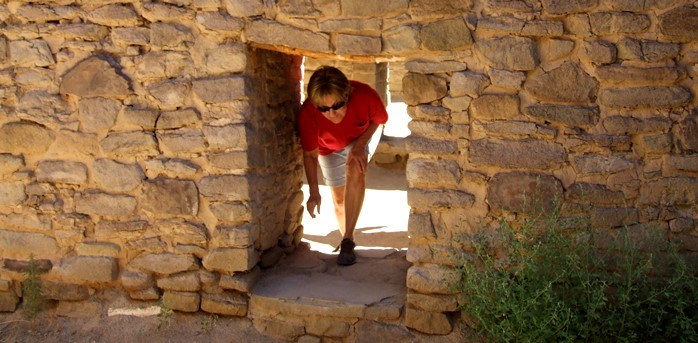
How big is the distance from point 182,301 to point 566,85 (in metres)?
2.44

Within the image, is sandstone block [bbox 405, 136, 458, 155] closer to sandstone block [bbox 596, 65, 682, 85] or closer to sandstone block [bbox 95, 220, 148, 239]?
sandstone block [bbox 596, 65, 682, 85]

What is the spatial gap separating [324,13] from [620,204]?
1.81m

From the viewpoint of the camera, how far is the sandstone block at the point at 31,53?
3701 millimetres

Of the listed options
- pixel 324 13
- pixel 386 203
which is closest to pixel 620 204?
pixel 324 13

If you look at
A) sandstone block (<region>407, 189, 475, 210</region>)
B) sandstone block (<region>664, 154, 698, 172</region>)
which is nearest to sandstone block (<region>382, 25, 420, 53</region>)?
sandstone block (<region>407, 189, 475, 210</region>)

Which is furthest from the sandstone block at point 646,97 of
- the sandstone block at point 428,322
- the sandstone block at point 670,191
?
the sandstone block at point 428,322

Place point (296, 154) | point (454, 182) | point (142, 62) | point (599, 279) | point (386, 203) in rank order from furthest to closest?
point (386, 203) < point (296, 154) < point (142, 62) < point (454, 182) < point (599, 279)

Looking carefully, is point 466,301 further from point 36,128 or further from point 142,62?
point 36,128

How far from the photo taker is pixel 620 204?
3.25 metres

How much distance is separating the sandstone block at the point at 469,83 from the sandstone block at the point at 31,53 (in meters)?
2.30

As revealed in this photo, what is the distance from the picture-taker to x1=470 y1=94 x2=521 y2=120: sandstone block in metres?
3.26

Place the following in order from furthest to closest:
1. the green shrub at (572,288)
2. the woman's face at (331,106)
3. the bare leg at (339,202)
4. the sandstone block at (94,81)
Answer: the bare leg at (339,202), the woman's face at (331,106), the sandstone block at (94,81), the green shrub at (572,288)

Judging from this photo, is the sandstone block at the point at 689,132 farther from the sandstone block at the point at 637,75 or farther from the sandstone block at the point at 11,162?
the sandstone block at the point at 11,162

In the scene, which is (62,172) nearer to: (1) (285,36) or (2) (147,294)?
(2) (147,294)
